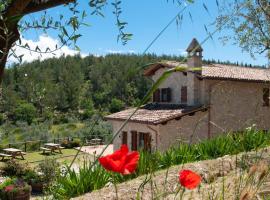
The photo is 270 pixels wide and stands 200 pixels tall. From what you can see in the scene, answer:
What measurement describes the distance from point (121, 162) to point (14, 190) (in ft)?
41.6

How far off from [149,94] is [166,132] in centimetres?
2024

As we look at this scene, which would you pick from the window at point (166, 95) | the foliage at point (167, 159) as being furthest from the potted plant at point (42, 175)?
the foliage at point (167, 159)

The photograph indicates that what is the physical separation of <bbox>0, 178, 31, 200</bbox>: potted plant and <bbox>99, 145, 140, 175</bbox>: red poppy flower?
12.1 metres

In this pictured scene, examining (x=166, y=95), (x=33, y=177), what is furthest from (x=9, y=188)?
(x=166, y=95)

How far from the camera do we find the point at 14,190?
42.0 feet

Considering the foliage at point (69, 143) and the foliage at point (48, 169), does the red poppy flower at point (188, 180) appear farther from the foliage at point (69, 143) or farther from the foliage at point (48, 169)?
the foliage at point (69, 143)

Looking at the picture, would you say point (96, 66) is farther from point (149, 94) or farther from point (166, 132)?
point (149, 94)

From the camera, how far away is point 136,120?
21.5m

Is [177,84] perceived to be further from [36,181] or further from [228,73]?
[36,181]

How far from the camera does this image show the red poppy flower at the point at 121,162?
1.00 m

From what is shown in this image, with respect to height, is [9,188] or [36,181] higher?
[9,188]

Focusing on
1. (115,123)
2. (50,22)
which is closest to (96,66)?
(115,123)

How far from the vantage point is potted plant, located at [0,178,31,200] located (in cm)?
1278

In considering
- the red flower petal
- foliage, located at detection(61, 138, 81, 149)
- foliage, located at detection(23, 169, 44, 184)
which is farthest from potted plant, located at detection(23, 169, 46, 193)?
the red flower petal
